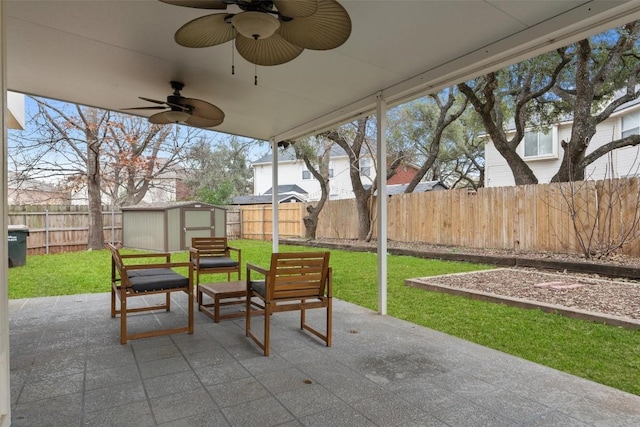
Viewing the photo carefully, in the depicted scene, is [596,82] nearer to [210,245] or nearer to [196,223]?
[210,245]

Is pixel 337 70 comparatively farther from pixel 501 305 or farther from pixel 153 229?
pixel 153 229

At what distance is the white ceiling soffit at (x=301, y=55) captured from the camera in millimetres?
2549

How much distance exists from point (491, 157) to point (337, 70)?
1256 centimetres

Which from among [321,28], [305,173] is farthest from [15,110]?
[305,173]

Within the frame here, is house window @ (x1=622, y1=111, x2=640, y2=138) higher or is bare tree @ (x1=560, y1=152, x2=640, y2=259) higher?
house window @ (x1=622, y1=111, x2=640, y2=138)

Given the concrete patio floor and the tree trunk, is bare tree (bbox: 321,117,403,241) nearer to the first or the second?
the tree trunk

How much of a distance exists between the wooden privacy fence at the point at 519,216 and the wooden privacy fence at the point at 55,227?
7.83 metres

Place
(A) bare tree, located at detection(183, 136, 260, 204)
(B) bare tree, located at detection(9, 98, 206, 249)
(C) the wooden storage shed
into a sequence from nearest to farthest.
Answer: (C) the wooden storage shed
(B) bare tree, located at detection(9, 98, 206, 249)
(A) bare tree, located at detection(183, 136, 260, 204)

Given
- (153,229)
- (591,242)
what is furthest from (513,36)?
(153,229)

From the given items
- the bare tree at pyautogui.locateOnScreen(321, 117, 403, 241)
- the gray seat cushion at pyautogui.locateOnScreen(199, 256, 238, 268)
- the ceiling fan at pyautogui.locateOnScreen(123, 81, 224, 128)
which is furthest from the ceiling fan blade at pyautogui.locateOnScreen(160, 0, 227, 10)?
the bare tree at pyautogui.locateOnScreen(321, 117, 403, 241)

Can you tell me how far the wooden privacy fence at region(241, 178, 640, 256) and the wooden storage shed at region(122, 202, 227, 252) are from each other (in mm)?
4135

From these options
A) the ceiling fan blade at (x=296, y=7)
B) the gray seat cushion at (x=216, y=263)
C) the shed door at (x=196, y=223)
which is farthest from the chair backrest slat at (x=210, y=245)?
the shed door at (x=196, y=223)

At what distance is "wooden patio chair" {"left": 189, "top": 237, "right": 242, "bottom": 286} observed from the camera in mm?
4488

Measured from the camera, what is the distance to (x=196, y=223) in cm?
1183
